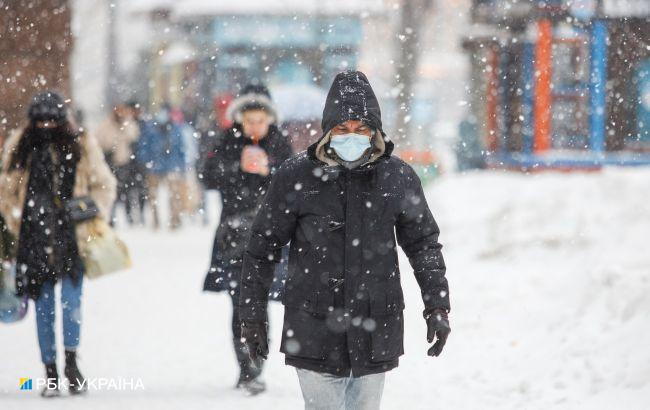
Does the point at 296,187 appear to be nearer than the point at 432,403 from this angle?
Yes

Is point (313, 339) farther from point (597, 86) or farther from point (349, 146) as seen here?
point (597, 86)

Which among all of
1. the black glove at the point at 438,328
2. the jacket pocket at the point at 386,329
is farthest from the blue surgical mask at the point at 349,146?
the black glove at the point at 438,328

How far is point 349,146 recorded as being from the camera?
3377 millimetres

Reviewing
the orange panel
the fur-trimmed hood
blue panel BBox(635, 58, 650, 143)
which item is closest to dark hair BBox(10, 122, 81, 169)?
the fur-trimmed hood

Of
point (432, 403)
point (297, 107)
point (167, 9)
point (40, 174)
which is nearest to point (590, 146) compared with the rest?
point (297, 107)

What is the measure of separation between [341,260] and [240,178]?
215 centimetres

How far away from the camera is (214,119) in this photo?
25.7 meters

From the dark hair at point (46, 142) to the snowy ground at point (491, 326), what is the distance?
1.47 meters

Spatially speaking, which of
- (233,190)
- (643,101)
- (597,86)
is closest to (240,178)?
(233,190)

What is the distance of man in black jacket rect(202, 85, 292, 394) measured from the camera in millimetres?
5309

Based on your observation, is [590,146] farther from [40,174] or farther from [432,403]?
[40,174]

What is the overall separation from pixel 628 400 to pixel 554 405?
477mm

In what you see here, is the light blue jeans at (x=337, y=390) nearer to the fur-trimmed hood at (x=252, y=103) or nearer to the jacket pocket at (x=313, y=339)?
the jacket pocket at (x=313, y=339)

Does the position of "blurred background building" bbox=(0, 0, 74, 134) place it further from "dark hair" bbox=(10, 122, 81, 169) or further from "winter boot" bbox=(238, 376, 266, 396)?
"winter boot" bbox=(238, 376, 266, 396)
